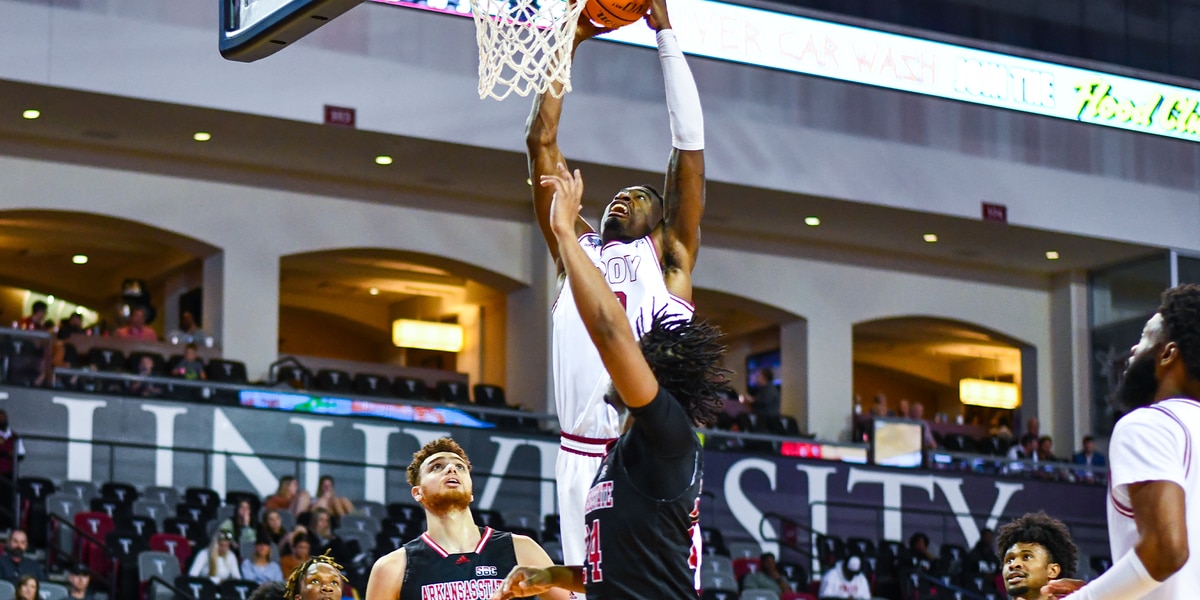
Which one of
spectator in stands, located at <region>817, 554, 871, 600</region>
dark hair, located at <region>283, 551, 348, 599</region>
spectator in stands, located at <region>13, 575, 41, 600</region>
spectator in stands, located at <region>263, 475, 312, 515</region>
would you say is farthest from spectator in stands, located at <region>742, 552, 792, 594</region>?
dark hair, located at <region>283, 551, 348, 599</region>

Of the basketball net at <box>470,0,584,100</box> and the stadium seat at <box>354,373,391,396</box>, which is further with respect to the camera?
the stadium seat at <box>354,373,391,396</box>

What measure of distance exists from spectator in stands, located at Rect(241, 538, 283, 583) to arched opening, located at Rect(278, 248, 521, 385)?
7843mm

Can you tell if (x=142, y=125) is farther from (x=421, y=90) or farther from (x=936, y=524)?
(x=936, y=524)

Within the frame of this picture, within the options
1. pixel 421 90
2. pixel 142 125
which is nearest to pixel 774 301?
pixel 421 90

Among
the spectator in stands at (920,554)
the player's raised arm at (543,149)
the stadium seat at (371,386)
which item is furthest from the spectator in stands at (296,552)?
the player's raised arm at (543,149)

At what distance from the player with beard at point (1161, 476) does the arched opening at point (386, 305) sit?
16823mm

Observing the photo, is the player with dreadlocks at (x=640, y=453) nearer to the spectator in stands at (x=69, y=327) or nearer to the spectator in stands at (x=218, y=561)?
the spectator in stands at (x=218, y=561)

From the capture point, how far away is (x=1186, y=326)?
3602 mm

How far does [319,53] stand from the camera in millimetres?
17016

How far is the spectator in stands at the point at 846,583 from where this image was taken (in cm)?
1553

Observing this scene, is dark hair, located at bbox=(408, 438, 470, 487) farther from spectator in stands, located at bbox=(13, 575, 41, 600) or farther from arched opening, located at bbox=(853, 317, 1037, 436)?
arched opening, located at bbox=(853, 317, 1037, 436)

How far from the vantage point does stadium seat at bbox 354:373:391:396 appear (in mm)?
17859

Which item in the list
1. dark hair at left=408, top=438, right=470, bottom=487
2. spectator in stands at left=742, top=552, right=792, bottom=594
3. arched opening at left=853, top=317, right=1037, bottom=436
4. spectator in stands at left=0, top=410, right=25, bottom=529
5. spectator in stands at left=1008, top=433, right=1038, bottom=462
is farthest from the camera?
arched opening at left=853, top=317, right=1037, bottom=436

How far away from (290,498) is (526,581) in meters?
11.1
